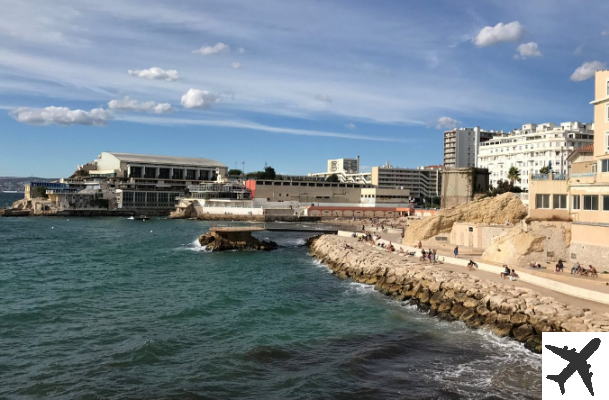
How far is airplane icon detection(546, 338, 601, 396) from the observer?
1094cm

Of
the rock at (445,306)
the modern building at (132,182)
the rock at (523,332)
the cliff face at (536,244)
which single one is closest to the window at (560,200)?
the cliff face at (536,244)

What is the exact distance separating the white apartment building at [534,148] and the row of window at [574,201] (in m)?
61.7

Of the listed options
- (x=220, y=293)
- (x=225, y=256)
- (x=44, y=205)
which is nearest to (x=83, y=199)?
(x=44, y=205)

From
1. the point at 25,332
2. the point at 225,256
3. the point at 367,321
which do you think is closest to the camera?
the point at 25,332

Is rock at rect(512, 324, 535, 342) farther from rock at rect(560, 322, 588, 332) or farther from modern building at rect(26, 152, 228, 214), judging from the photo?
modern building at rect(26, 152, 228, 214)

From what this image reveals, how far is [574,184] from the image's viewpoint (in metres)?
29.8

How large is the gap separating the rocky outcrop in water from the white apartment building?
195 feet

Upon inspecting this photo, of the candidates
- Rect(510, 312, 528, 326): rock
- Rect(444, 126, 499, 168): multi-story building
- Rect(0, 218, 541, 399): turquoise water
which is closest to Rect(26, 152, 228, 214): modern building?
Rect(444, 126, 499, 168): multi-story building

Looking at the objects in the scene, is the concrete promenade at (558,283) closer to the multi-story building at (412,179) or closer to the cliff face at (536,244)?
the cliff face at (536,244)

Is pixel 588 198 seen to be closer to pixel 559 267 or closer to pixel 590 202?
pixel 590 202

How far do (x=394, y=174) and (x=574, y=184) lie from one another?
495ft

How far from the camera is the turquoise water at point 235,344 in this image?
50.6 ft

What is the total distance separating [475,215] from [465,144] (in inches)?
5116

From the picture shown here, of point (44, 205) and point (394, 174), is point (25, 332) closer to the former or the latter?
point (44, 205)
